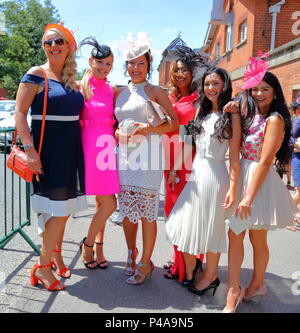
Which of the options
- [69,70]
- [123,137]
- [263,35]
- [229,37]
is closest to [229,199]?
[123,137]

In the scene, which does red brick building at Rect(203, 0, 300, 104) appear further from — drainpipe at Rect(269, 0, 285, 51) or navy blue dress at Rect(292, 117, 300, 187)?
navy blue dress at Rect(292, 117, 300, 187)

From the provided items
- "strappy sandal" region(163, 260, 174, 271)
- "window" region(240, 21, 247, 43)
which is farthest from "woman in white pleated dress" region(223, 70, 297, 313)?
"window" region(240, 21, 247, 43)

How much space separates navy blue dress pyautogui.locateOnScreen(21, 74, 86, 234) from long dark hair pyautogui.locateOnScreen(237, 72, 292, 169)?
4.48 ft

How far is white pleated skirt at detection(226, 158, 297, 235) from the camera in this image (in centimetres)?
241

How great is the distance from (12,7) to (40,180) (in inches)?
1241

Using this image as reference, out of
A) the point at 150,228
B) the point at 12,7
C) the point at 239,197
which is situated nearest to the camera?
the point at 239,197

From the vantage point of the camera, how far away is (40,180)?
2.71 meters

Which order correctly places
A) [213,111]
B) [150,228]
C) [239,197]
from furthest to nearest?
[150,228] → [213,111] → [239,197]

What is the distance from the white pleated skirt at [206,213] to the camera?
102 inches

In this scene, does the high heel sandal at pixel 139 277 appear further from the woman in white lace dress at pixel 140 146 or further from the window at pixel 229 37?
the window at pixel 229 37

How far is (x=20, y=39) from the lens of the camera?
22.3m

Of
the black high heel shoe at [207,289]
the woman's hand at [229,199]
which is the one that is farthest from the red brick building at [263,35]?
the black high heel shoe at [207,289]
